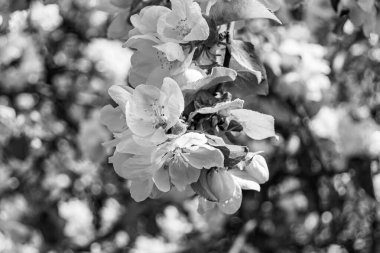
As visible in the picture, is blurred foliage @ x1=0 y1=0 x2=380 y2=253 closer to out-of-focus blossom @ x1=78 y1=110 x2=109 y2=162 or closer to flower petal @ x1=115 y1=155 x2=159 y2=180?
out-of-focus blossom @ x1=78 y1=110 x2=109 y2=162

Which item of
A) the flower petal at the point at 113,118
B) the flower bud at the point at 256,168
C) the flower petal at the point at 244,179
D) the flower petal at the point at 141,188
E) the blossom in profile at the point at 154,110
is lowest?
the flower petal at the point at 141,188

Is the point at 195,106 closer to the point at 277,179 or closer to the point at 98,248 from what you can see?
the point at 277,179

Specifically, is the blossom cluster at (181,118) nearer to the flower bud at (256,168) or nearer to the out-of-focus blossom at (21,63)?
the flower bud at (256,168)

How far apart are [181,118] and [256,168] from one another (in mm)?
116

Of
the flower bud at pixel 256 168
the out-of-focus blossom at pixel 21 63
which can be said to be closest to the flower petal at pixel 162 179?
the flower bud at pixel 256 168

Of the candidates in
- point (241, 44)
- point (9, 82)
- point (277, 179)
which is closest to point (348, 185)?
point (277, 179)

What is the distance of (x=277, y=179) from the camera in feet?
10.5

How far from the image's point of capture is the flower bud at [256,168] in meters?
0.85

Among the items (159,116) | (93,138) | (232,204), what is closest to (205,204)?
(232,204)

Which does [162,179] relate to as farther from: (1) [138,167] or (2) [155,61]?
(2) [155,61]

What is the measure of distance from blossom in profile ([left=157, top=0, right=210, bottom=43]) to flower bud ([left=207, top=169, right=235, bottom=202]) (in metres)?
0.15

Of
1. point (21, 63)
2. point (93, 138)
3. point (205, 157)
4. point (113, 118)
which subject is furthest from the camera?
point (21, 63)

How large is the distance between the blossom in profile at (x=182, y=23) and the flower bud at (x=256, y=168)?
0.52 feet

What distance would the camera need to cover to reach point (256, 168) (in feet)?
2.81
